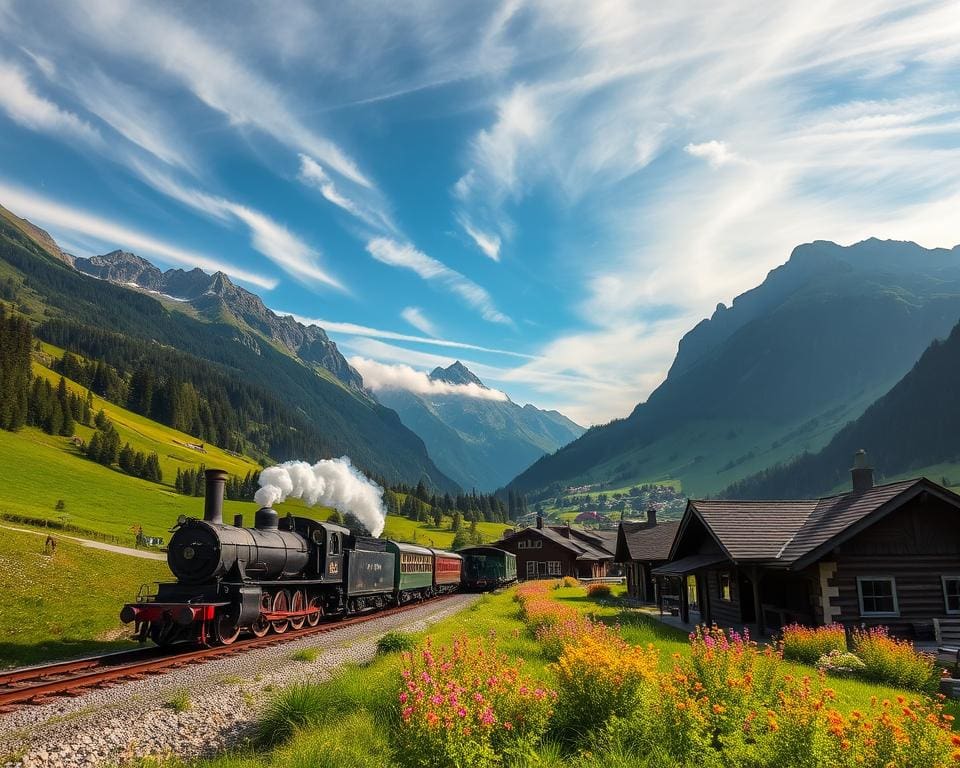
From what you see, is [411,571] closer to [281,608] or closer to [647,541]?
[647,541]

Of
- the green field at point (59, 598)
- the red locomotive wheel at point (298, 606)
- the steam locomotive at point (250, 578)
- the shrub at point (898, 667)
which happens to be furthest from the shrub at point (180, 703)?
the shrub at point (898, 667)

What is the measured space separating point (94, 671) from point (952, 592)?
84.7ft

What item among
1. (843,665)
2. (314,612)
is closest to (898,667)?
(843,665)

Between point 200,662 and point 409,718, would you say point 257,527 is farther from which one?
point 409,718

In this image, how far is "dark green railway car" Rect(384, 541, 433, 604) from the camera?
3878cm

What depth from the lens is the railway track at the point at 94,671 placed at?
42.9ft

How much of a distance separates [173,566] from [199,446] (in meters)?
152

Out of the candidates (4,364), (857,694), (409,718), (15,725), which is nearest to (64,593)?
(15,725)

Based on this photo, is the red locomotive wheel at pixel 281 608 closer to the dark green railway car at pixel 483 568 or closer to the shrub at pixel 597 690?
the shrub at pixel 597 690

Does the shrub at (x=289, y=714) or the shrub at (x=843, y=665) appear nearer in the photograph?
the shrub at (x=289, y=714)

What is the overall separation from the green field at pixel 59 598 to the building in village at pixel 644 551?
94.8ft

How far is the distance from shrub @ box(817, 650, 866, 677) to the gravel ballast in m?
12.4

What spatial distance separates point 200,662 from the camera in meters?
17.4

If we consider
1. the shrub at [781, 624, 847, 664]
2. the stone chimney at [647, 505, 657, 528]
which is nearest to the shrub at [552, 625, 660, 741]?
the shrub at [781, 624, 847, 664]
